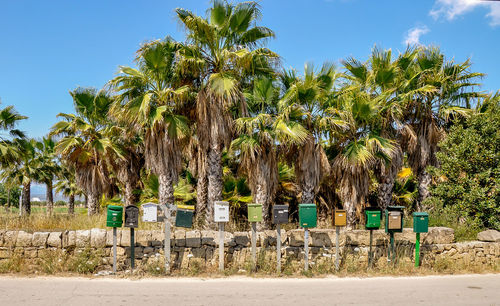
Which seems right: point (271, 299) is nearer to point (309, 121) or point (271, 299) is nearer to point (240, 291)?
point (240, 291)

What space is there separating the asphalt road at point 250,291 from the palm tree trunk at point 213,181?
10.6ft

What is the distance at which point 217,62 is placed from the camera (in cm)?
1052

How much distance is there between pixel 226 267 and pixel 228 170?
237 inches

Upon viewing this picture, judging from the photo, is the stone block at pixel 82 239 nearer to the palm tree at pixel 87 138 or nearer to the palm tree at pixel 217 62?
the palm tree at pixel 217 62

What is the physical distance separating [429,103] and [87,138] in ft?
42.9

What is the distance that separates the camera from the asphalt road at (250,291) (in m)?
5.77

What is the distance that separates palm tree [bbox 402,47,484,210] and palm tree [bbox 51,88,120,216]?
10.9 m

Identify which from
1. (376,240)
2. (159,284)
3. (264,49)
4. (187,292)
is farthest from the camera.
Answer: (264,49)

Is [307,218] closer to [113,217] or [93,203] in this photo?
[113,217]

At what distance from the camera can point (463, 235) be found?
9062 millimetres

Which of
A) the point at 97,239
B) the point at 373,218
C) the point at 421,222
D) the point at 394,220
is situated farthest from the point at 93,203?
the point at 421,222

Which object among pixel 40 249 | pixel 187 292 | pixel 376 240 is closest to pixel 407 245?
pixel 376 240

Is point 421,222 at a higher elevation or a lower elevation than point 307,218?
lower

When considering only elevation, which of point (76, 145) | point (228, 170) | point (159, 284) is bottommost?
point (159, 284)
